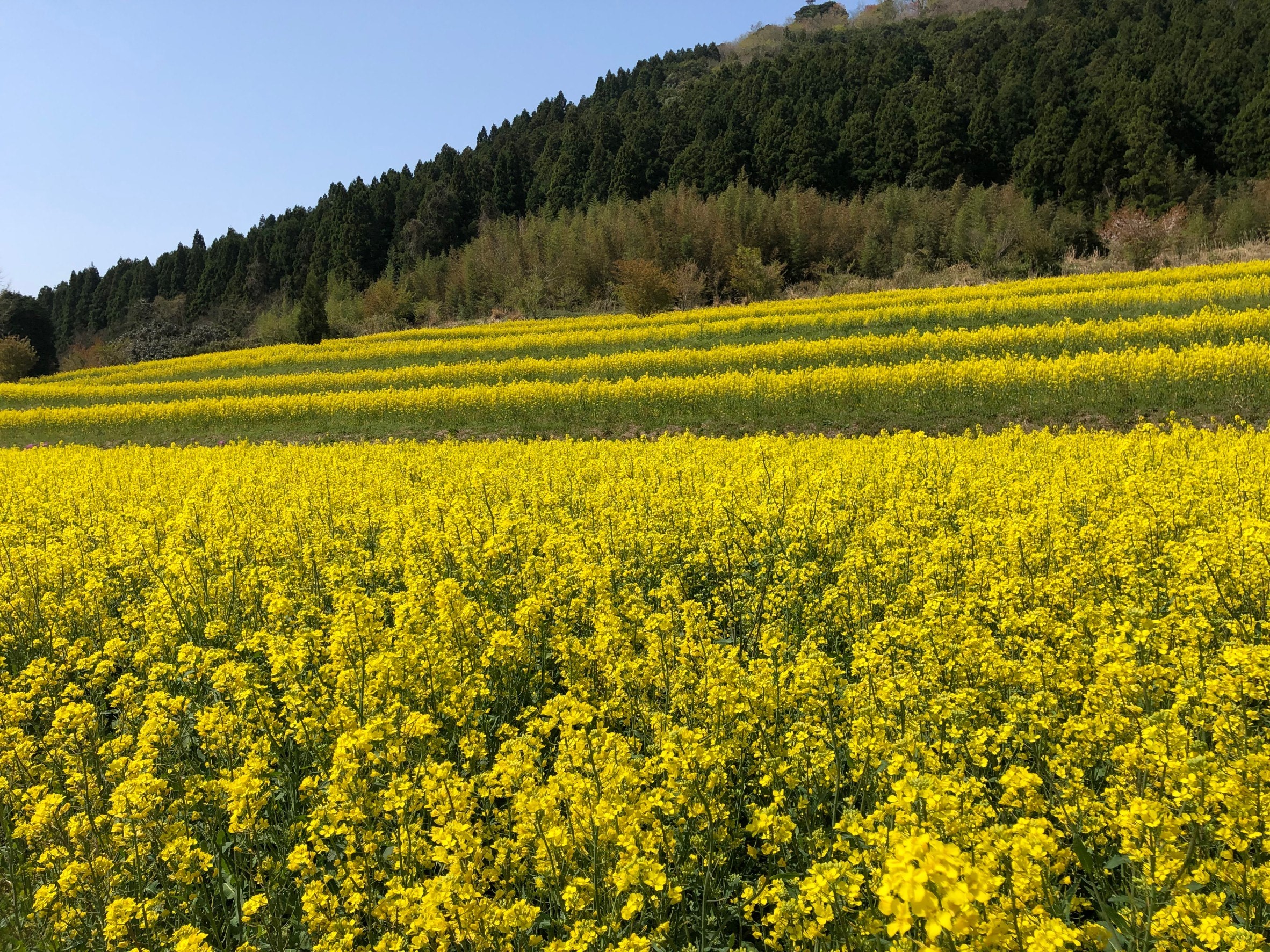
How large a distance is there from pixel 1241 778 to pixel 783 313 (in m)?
26.7

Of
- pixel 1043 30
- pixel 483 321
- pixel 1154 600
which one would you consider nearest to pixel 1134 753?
pixel 1154 600

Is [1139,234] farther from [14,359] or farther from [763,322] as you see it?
[14,359]

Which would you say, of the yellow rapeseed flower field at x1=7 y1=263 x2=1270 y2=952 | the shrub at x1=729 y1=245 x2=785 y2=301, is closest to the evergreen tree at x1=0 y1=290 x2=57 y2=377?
the shrub at x1=729 y1=245 x2=785 y2=301

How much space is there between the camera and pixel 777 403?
14.7m

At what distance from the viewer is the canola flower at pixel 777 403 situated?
1178 centimetres

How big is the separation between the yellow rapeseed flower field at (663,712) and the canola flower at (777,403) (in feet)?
14.0

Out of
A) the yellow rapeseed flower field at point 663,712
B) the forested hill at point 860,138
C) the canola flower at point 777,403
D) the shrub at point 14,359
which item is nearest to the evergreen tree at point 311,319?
the shrub at point 14,359

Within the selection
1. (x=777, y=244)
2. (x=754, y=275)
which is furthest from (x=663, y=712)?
(x=777, y=244)

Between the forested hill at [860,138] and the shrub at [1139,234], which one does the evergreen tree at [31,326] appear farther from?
the shrub at [1139,234]

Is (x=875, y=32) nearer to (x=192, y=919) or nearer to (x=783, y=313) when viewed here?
(x=783, y=313)

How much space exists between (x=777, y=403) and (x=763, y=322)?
10642mm

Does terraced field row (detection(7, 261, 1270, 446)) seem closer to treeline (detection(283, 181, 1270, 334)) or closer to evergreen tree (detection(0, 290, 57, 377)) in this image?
treeline (detection(283, 181, 1270, 334))

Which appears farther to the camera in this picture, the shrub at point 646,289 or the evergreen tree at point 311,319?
the evergreen tree at point 311,319

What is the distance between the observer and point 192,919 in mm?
2824
